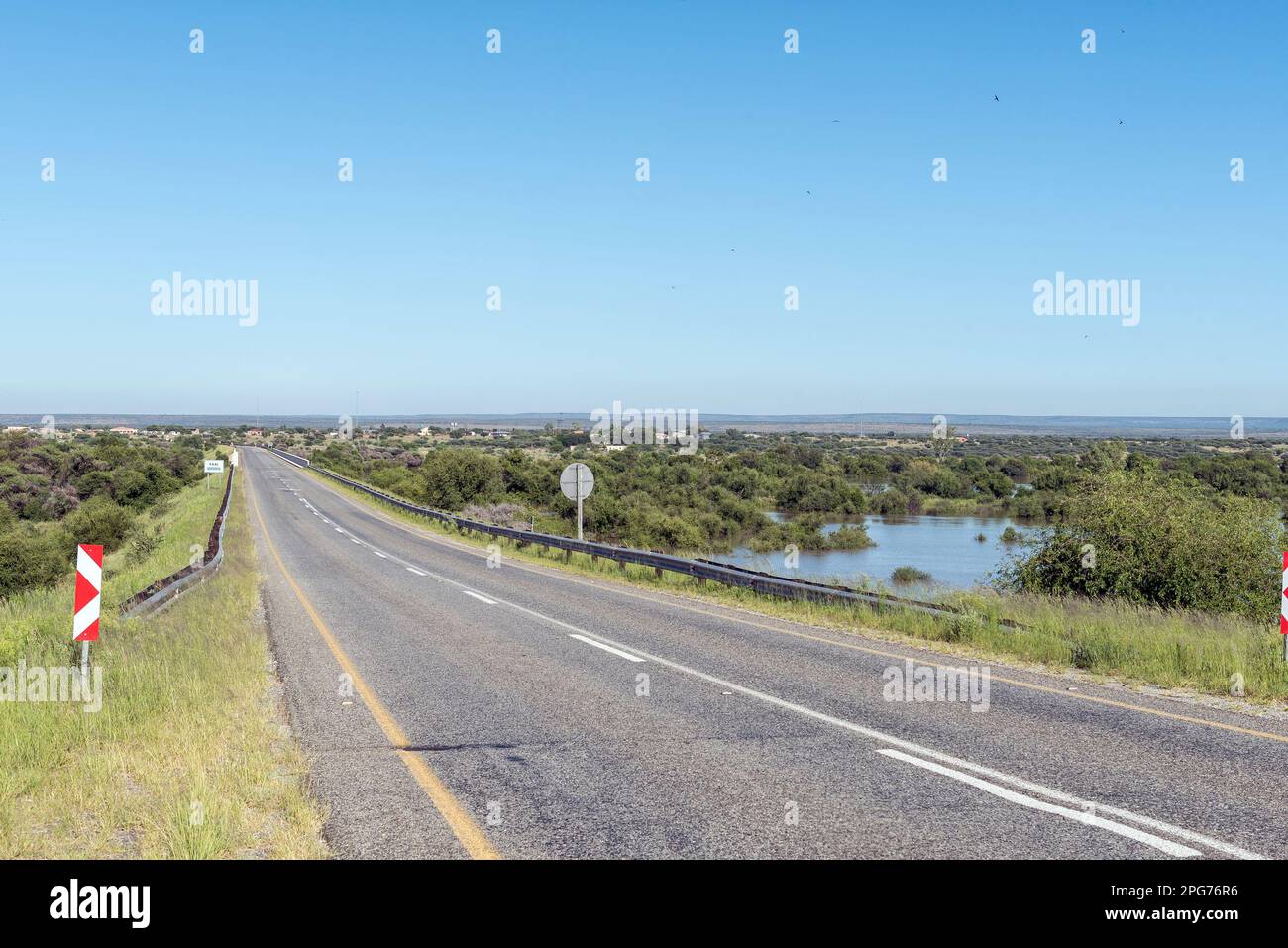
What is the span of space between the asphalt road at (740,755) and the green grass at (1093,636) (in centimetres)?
81

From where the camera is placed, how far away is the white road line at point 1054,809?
5141mm

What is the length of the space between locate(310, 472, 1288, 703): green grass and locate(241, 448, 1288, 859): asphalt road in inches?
32.1

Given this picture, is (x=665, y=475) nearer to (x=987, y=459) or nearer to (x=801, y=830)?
(x=987, y=459)

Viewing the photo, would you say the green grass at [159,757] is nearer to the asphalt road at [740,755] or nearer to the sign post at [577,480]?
the asphalt road at [740,755]

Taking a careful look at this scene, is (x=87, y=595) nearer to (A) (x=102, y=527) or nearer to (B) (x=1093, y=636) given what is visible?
(B) (x=1093, y=636)

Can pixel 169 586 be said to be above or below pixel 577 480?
below

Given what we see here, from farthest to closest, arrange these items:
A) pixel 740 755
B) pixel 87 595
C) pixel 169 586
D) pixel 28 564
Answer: pixel 28 564, pixel 169 586, pixel 87 595, pixel 740 755

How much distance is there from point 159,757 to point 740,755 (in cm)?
425

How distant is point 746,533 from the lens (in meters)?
57.9

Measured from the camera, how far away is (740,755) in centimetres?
720

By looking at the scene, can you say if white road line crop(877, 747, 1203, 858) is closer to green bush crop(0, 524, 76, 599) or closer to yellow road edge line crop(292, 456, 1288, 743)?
yellow road edge line crop(292, 456, 1288, 743)

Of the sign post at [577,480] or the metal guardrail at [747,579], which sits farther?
the sign post at [577,480]

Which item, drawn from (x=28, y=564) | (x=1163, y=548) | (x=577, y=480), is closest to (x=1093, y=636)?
(x=1163, y=548)

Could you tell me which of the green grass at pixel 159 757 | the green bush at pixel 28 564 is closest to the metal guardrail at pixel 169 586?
the green grass at pixel 159 757
